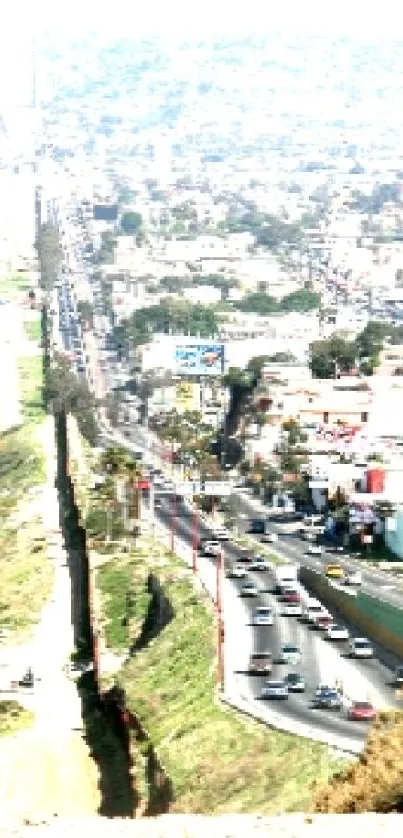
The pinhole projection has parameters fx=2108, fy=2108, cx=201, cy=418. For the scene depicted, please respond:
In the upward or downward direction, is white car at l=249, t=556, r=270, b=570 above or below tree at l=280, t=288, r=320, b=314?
below

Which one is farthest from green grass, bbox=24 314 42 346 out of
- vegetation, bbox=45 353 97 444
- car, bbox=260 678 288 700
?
car, bbox=260 678 288 700

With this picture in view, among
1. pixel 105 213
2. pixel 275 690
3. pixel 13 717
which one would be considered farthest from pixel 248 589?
pixel 105 213

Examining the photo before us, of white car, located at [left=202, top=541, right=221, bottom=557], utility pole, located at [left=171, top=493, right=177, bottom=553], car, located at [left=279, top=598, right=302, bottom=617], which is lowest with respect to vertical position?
utility pole, located at [left=171, top=493, right=177, bottom=553]

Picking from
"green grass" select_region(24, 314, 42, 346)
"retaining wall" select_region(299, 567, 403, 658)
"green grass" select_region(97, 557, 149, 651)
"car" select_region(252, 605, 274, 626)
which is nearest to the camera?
"retaining wall" select_region(299, 567, 403, 658)

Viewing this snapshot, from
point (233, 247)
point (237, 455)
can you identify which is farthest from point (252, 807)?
point (233, 247)

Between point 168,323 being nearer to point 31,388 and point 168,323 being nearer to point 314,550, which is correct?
point 31,388

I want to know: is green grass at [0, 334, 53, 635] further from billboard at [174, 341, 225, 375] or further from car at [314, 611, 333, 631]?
car at [314, 611, 333, 631]

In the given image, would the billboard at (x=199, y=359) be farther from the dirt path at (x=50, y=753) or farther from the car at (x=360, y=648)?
the car at (x=360, y=648)
